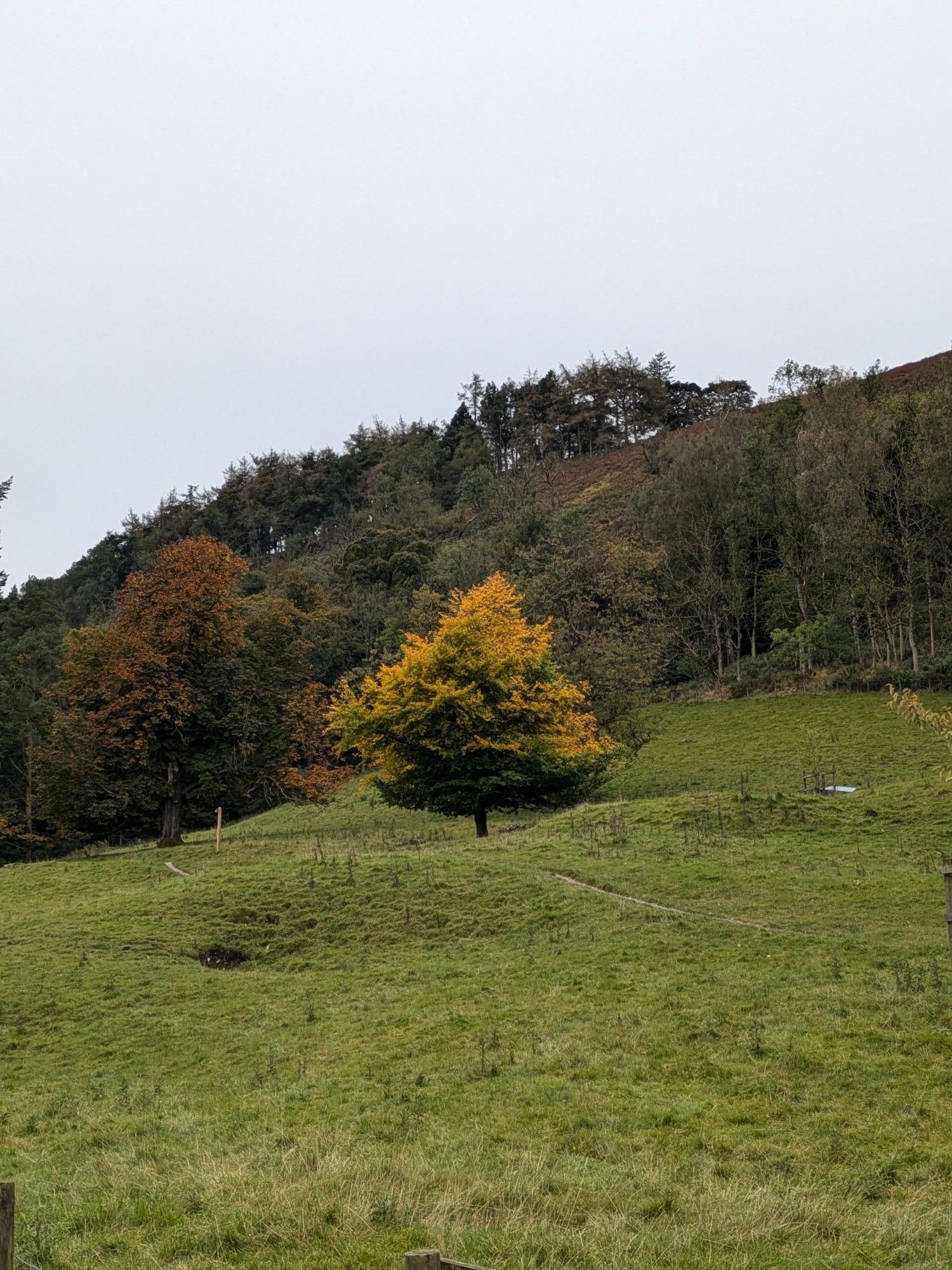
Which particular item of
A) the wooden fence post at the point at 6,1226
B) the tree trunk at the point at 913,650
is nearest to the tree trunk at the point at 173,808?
the wooden fence post at the point at 6,1226

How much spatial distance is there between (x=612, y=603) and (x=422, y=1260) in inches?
2490

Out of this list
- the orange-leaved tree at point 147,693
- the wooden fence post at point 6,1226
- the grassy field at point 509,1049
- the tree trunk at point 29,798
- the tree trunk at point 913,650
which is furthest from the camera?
the tree trunk at point 913,650

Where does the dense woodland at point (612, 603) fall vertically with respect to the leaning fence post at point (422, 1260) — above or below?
above

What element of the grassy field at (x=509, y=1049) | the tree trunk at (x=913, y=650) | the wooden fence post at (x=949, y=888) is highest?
the tree trunk at (x=913, y=650)

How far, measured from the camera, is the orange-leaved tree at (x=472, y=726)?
117ft

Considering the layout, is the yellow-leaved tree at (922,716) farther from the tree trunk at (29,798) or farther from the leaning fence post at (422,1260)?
the tree trunk at (29,798)

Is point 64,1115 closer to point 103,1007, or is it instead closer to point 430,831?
point 103,1007

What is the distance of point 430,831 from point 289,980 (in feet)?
60.9

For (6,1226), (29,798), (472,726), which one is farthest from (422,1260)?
(29,798)

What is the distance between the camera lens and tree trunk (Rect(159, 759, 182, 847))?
40375 mm

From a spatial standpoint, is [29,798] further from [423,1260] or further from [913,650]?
[423,1260]

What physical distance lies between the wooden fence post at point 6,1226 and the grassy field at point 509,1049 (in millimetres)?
2275

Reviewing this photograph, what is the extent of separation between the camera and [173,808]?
40.9 m

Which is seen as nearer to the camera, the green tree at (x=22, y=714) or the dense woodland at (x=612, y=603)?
the dense woodland at (x=612, y=603)
